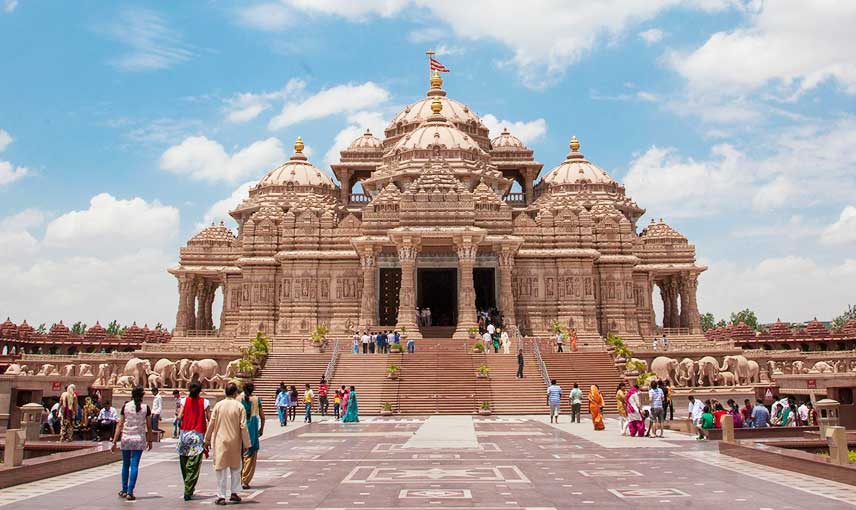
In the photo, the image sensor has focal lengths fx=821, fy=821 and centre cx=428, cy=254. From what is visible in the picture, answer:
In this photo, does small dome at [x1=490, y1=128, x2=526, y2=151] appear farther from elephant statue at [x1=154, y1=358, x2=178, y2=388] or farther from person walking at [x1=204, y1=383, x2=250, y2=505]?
person walking at [x1=204, y1=383, x2=250, y2=505]

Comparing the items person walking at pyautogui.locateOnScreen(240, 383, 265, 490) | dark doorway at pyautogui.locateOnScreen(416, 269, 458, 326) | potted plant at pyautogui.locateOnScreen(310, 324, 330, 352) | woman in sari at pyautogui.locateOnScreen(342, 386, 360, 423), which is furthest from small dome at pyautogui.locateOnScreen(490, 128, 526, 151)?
person walking at pyautogui.locateOnScreen(240, 383, 265, 490)

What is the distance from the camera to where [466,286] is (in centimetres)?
5066

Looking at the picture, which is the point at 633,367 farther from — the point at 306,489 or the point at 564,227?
the point at 306,489

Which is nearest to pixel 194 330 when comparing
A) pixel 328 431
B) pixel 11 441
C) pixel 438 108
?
pixel 438 108

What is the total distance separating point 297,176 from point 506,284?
1190 inches

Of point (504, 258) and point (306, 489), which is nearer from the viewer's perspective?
point (306, 489)

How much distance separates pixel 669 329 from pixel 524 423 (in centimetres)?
3906

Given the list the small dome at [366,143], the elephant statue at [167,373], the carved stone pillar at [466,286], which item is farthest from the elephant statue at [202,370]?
the small dome at [366,143]

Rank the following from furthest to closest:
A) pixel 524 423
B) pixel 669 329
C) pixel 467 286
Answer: pixel 669 329 < pixel 467 286 < pixel 524 423

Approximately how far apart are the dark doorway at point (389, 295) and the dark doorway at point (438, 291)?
17.1 ft

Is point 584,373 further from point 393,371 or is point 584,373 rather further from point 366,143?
point 366,143

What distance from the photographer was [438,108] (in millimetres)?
70125

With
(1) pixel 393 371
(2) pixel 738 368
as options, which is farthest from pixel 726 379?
(1) pixel 393 371

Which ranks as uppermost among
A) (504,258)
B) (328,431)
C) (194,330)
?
(504,258)
